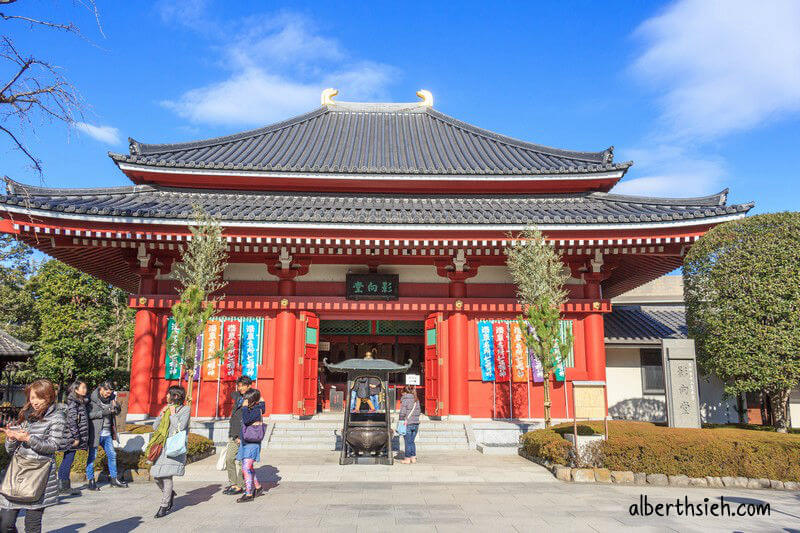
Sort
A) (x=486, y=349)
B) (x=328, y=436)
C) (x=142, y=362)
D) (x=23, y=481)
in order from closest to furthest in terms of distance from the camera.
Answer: (x=23, y=481)
(x=328, y=436)
(x=142, y=362)
(x=486, y=349)

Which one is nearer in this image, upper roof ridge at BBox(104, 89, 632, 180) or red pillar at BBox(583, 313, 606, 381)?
red pillar at BBox(583, 313, 606, 381)

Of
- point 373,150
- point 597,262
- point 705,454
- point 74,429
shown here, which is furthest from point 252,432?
point 373,150

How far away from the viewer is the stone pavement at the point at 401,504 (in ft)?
23.1

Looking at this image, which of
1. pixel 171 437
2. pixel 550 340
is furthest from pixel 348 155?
pixel 171 437

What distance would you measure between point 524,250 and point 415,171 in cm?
532

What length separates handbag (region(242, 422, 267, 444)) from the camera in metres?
8.46

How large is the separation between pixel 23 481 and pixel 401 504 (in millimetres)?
5120

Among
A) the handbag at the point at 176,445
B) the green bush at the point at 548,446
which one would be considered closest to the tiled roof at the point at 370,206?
the green bush at the point at 548,446

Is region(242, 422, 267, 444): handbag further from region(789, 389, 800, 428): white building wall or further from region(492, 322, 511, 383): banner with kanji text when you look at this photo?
region(789, 389, 800, 428): white building wall

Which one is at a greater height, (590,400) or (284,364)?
(284,364)

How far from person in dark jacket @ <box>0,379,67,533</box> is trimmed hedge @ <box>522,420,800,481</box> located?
30.4 feet

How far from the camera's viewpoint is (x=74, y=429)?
29.5 feet

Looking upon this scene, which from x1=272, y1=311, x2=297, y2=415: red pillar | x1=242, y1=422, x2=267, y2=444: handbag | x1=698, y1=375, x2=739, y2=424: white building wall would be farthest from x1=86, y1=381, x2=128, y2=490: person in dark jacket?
x1=698, y1=375, x2=739, y2=424: white building wall

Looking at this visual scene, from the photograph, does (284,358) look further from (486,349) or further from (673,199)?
(673,199)
